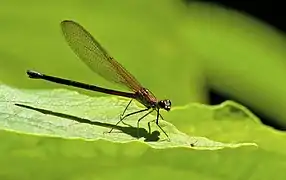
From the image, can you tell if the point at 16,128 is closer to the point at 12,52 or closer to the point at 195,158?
the point at 195,158

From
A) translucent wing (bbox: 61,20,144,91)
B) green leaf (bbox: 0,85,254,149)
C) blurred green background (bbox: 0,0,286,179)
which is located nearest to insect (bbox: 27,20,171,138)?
translucent wing (bbox: 61,20,144,91)

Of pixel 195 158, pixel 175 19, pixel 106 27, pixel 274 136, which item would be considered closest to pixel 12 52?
pixel 106 27

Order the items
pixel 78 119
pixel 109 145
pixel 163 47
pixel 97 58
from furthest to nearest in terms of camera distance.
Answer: pixel 163 47
pixel 97 58
pixel 78 119
pixel 109 145

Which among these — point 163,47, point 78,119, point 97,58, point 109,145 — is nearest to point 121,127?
point 78,119

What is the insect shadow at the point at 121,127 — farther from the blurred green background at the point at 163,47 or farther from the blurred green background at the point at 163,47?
the blurred green background at the point at 163,47

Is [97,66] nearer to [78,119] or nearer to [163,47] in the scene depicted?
[163,47]
